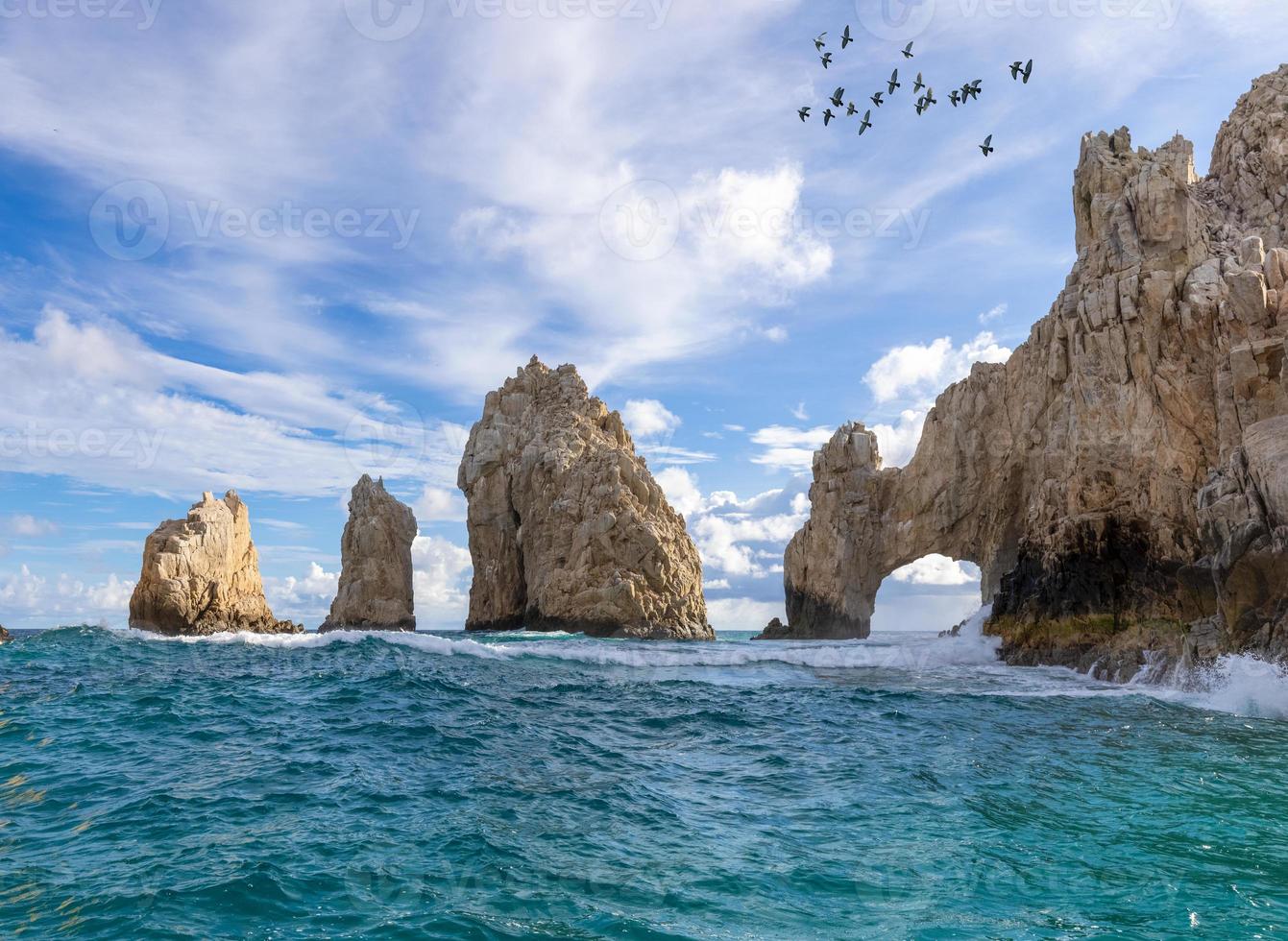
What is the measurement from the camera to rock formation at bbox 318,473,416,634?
257ft

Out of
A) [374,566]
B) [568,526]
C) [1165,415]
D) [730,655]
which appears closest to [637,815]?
[1165,415]

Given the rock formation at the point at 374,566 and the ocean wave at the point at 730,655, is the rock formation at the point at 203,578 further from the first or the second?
the ocean wave at the point at 730,655

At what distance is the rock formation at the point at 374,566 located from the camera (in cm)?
7819

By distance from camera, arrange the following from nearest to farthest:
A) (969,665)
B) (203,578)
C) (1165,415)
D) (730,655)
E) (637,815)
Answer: (637,815)
(1165,415)
(969,665)
(730,655)
(203,578)

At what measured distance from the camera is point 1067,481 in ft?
103

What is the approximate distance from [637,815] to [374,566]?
7483 centimetres

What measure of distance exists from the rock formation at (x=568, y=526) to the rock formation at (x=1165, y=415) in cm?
3338

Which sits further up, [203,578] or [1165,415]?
[1165,415]

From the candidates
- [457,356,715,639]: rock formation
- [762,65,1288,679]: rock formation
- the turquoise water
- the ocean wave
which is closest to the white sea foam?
the ocean wave

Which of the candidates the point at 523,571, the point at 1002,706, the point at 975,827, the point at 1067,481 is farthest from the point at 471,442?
the point at 975,827

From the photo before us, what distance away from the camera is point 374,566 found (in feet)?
259

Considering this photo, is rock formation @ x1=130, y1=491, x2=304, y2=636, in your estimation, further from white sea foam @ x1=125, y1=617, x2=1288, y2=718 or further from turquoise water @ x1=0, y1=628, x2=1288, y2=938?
turquoise water @ x1=0, y1=628, x2=1288, y2=938

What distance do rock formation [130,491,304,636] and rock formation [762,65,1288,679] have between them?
50457 mm

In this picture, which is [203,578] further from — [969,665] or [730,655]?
[969,665]
